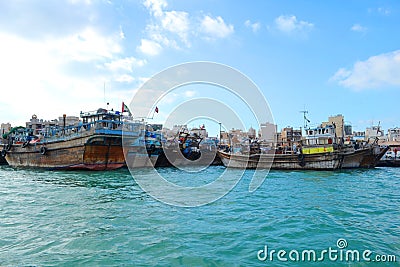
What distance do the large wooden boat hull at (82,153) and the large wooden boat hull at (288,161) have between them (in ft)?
41.7

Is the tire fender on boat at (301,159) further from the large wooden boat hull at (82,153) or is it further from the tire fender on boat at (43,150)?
Answer: the tire fender on boat at (43,150)

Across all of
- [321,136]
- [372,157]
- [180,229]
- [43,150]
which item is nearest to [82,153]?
[43,150]

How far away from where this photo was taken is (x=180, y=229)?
22.8 ft

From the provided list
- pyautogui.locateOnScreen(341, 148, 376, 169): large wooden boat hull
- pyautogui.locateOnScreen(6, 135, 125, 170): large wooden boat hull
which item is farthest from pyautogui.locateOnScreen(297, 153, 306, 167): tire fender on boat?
pyautogui.locateOnScreen(6, 135, 125, 170): large wooden boat hull

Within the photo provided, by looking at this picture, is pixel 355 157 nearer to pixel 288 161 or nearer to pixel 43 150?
pixel 288 161

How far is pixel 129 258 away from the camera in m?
5.21

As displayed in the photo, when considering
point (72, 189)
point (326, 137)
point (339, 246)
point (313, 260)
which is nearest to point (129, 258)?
point (313, 260)

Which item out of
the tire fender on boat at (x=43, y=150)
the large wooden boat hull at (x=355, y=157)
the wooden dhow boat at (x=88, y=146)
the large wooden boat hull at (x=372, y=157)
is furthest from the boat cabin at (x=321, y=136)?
the tire fender on boat at (x=43, y=150)

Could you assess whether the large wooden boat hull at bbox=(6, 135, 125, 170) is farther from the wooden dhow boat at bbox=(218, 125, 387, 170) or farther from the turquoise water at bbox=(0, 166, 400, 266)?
the wooden dhow boat at bbox=(218, 125, 387, 170)

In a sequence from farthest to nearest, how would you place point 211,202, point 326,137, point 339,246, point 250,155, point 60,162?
point 250,155, point 326,137, point 60,162, point 211,202, point 339,246

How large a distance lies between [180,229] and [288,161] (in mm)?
21833

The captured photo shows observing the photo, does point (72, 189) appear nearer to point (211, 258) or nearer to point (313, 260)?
point (211, 258)

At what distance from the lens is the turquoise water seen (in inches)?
209

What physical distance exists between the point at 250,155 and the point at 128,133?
13.2 metres
